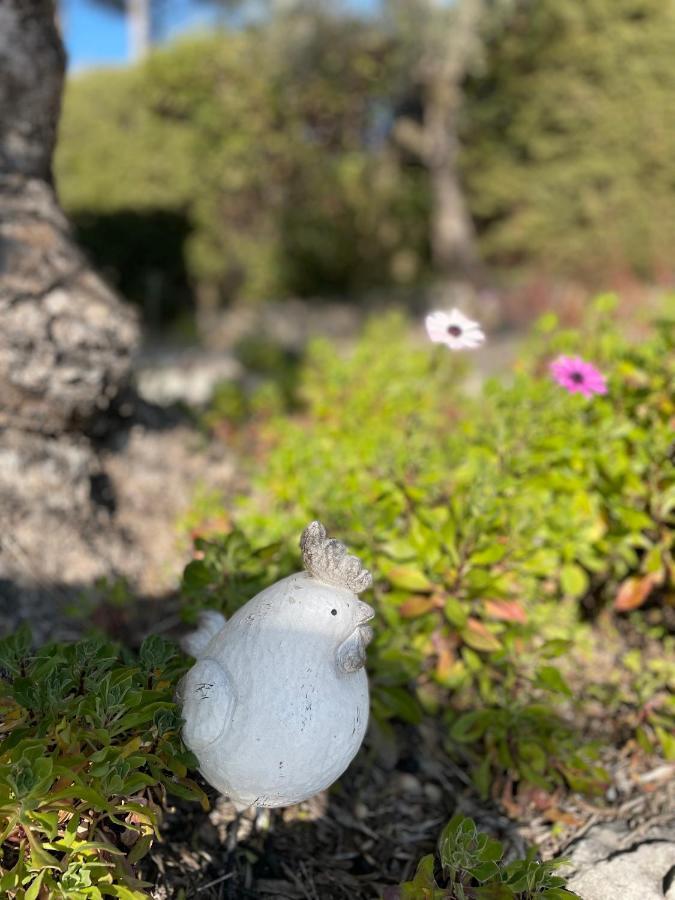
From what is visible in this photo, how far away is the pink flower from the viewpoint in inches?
89.3

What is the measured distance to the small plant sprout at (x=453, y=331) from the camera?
7.45 feet

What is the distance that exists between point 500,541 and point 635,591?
0.59m

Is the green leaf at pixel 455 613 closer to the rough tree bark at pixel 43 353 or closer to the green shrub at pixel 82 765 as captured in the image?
the green shrub at pixel 82 765

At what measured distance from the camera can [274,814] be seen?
1912mm

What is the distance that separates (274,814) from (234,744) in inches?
24.6

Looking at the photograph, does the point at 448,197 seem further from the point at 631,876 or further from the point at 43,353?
the point at 631,876

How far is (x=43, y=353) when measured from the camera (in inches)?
107

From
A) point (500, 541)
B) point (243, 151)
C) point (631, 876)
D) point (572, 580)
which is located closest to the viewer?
point (631, 876)

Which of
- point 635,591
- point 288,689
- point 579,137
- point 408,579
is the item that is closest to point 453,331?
point 408,579

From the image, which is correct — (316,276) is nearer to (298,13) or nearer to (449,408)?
(298,13)

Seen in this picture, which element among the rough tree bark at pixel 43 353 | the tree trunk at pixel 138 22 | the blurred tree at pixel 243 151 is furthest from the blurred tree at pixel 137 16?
the rough tree bark at pixel 43 353

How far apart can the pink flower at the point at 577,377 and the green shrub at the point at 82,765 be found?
1418mm

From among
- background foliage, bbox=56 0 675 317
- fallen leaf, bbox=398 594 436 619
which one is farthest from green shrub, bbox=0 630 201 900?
background foliage, bbox=56 0 675 317

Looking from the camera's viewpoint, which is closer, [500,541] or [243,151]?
[500,541]
